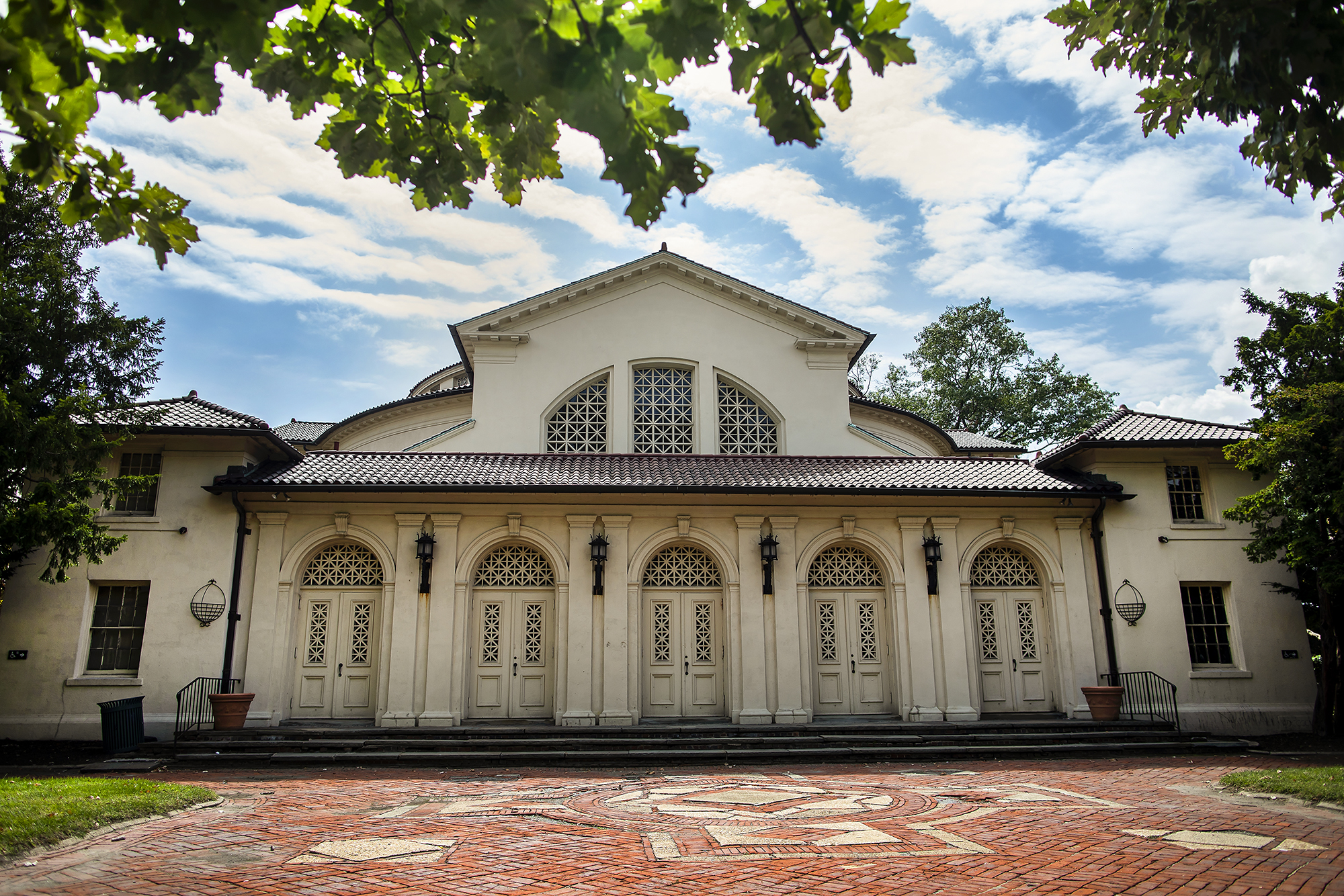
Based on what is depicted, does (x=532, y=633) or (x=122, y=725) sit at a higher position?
(x=532, y=633)

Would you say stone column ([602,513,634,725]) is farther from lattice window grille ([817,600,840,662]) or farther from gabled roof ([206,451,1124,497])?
lattice window grille ([817,600,840,662])

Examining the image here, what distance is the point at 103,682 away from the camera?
14391mm

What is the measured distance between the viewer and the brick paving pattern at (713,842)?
559 centimetres

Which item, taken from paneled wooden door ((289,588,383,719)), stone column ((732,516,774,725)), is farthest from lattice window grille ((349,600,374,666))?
stone column ((732,516,774,725))

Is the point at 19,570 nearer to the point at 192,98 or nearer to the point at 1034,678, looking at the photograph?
the point at 192,98

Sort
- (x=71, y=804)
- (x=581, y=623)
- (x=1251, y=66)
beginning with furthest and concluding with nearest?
(x=581, y=623) < (x=71, y=804) < (x=1251, y=66)

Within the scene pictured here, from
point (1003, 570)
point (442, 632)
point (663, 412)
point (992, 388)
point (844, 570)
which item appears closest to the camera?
point (442, 632)

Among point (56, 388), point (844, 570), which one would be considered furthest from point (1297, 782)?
point (56, 388)

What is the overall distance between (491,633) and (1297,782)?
1236cm

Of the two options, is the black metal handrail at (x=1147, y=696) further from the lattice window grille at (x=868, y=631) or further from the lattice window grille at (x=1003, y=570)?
the lattice window grille at (x=868, y=631)

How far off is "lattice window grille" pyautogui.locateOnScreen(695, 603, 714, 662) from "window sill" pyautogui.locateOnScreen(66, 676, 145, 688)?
1001 centimetres

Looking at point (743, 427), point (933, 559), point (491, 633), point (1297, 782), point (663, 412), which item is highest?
point (663, 412)

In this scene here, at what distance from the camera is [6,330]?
1446cm

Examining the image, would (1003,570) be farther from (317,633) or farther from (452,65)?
(452,65)
